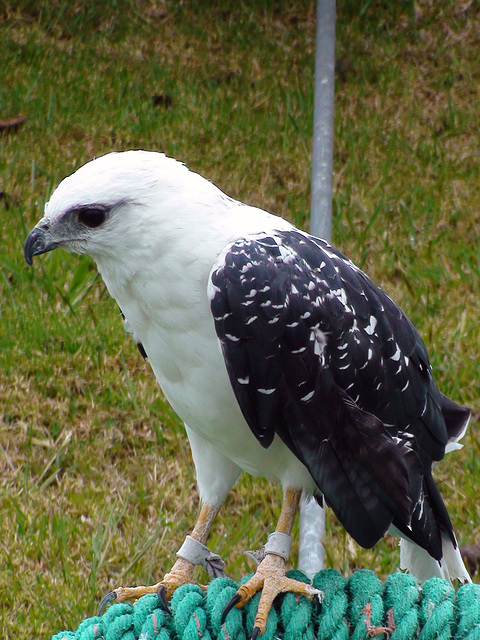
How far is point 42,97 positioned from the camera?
5516 mm

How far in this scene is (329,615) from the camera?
2.25 m

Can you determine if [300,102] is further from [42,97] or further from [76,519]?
[76,519]

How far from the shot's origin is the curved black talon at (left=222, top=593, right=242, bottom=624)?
229cm

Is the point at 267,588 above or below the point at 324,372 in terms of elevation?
below

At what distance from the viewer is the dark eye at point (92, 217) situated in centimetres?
230

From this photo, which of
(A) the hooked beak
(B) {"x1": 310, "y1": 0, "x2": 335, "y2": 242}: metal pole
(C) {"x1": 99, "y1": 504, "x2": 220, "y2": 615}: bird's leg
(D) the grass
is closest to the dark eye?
(A) the hooked beak

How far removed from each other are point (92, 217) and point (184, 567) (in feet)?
3.18

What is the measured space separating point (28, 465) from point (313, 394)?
69.2 inches

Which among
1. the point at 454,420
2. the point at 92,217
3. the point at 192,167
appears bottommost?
the point at 192,167

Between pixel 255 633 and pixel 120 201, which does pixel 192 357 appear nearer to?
pixel 120 201

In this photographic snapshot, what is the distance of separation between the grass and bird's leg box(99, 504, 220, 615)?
0.67 m

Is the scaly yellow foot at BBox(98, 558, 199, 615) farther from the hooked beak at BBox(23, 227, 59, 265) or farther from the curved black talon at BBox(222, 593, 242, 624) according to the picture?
the hooked beak at BBox(23, 227, 59, 265)

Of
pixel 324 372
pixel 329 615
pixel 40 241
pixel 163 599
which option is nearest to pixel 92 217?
pixel 40 241

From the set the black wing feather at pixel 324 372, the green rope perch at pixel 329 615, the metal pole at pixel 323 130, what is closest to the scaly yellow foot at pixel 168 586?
the green rope perch at pixel 329 615
